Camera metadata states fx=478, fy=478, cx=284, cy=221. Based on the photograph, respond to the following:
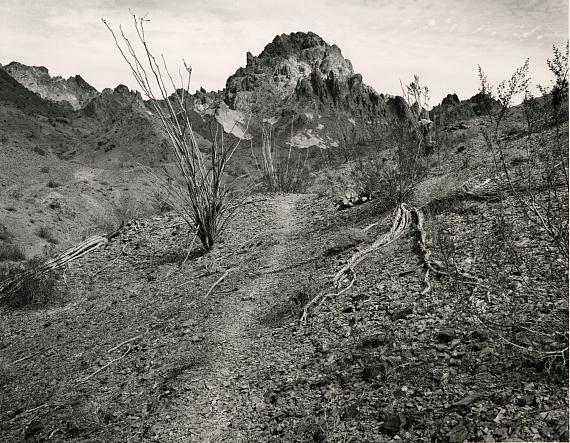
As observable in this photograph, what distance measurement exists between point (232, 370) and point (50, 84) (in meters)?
73.1

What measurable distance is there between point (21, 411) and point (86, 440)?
0.67 m

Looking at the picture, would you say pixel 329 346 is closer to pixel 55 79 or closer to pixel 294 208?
pixel 294 208

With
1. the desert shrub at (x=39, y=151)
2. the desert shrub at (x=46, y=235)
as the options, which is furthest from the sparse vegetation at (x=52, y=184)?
the desert shrub at (x=39, y=151)

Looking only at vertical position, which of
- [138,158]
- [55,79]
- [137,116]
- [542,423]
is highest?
[55,79]

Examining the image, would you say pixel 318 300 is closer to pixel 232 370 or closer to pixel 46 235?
pixel 232 370

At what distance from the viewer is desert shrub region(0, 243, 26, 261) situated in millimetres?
10296

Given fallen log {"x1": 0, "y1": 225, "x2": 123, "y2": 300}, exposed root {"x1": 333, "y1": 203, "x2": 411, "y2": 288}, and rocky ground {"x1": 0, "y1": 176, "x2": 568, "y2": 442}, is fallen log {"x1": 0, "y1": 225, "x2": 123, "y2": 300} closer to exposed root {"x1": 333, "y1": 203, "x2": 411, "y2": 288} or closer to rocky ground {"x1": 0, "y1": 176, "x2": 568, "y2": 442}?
rocky ground {"x1": 0, "y1": 176, "x2": 568, "y2": 442}

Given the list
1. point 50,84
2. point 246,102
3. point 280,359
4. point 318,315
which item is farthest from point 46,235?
point 50,84

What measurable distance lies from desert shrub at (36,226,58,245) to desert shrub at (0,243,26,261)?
1.70 metres

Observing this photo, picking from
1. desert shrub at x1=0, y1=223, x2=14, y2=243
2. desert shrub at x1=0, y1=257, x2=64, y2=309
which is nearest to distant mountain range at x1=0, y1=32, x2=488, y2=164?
desert shrub at x1=0, y1=223, x2=14, y2=243

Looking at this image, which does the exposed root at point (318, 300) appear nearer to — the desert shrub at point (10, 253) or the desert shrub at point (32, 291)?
the desert shrub at point (32, 291)

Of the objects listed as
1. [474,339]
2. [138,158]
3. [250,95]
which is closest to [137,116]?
[138,158]

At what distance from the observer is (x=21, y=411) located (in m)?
2.78

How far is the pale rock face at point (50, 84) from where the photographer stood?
206 ft
